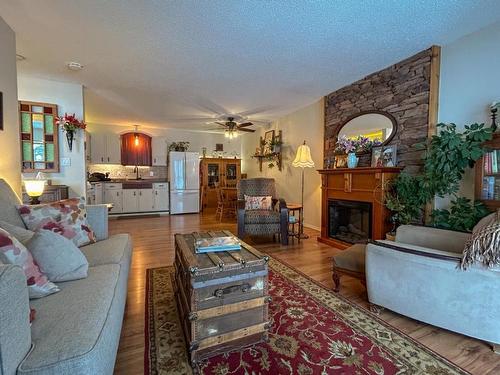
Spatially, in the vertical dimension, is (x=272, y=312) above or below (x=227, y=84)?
below

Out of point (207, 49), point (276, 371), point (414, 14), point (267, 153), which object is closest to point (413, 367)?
point (276, 371)

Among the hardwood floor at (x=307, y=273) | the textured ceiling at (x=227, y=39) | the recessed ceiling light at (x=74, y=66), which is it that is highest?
the textured ceiling at (x=227, y=39)

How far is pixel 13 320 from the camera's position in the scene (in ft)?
2.37

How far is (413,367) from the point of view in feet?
4.42

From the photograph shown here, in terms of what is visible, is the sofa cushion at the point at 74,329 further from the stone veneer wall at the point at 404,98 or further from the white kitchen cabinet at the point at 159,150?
the white kitchen cabinet at the point at 159,150

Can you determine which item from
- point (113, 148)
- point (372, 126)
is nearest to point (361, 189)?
point (372, 126)

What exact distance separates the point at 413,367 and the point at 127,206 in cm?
629

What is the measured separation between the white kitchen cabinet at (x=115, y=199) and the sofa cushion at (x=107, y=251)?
438 centimetres

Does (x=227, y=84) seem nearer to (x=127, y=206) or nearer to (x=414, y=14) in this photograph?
(x=414, y=14)

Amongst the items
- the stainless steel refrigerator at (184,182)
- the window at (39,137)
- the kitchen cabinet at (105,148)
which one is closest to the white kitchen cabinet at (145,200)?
the stainless steel refrigerator at (184,182)

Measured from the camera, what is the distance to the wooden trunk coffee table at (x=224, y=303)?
53.1 inches

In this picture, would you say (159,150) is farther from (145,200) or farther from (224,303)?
(224,303)

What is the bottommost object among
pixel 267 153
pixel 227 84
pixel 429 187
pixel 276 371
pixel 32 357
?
pixel 276 371

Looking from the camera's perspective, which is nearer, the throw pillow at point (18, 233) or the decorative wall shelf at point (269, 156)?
the throw pillow at point (18, 233)
